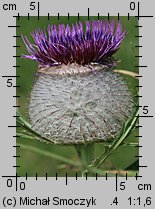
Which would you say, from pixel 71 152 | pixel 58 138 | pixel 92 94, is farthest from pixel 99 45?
pixel 71 152

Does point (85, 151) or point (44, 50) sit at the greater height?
point (44, 50)

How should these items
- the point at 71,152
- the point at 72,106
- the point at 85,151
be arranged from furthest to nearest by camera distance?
the point at 71,152 < the point at 85,151 < the point at 72,106

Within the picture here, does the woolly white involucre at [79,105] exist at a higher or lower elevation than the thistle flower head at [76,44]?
lower

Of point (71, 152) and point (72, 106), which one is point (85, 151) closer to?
point (72, 106)

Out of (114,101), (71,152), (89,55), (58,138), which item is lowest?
(71,152)

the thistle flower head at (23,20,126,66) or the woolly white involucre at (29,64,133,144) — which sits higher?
the thistle flower head at (23,20,126,66)

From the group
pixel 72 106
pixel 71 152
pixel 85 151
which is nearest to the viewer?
pixel 72 106

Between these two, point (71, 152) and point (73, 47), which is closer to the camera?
point (73, 47)

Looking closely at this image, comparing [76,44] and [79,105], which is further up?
[76,44]
